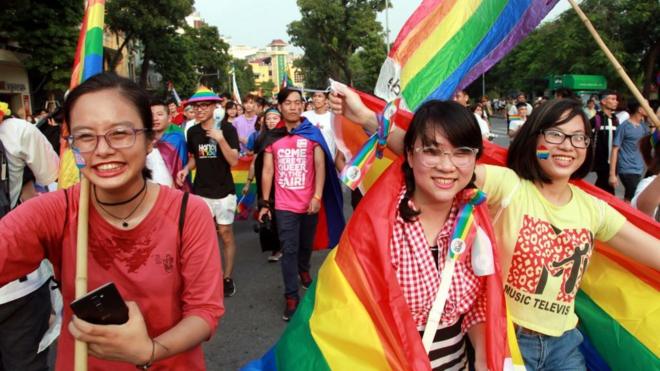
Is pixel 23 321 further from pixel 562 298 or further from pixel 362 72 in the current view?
pixel 362 72

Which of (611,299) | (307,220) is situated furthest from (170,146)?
(611,299)

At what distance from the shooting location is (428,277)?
1.76 m

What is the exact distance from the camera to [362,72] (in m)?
57.4

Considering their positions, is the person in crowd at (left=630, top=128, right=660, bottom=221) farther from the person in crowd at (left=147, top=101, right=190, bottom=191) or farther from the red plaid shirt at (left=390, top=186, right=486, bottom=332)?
the person in crowd at (left=147, top=101, right=190, bottom=191)

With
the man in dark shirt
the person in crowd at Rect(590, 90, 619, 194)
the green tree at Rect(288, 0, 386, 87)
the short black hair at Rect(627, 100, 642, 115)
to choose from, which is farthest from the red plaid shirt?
the green tree at Rect(288, 0, 386, 87)

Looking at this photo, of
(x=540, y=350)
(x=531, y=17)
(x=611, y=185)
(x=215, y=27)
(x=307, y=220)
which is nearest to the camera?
(x=540, y=350)

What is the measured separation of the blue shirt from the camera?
6441mm

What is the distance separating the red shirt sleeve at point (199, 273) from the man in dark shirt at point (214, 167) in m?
3.24

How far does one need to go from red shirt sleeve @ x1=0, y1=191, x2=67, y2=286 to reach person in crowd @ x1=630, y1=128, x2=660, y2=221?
2430mm

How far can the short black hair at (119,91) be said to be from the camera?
1402 millimetres

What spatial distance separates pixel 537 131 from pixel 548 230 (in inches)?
15.7

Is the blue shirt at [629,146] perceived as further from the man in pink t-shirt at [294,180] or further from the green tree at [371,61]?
the green tree at [371,61]

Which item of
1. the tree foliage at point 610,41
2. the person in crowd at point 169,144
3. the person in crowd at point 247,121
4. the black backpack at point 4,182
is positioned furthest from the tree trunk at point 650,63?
the black backpack at point 4,182

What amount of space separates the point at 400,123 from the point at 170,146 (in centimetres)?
312
